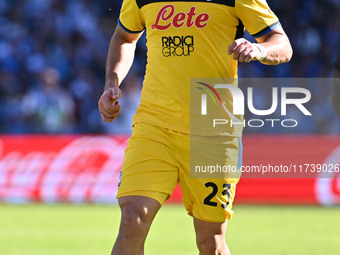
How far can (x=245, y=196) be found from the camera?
44.2 feet

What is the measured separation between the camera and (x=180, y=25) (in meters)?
5.26

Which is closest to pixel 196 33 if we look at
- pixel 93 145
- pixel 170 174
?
pixel 170 174

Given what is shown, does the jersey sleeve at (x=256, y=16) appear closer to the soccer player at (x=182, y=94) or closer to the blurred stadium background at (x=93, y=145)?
the soccer player at (x=182, y=94)

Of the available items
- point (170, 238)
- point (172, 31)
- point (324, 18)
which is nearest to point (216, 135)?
point (172, 31)

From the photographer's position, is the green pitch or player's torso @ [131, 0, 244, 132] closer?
player's torso @ [131, 0, 244, 132]

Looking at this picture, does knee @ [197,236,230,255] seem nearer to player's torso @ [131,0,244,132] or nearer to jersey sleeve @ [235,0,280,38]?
player's torso @ [131,0,244,132]

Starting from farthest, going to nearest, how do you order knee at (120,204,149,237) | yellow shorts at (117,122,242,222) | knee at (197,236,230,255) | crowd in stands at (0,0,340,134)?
crowd in stands at (0,0,340,134), knee at (197,236,230,255), yellow shorts at (117,122,242,222), knee at (120,204,149,237)

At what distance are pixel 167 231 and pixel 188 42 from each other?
5483 millimetres

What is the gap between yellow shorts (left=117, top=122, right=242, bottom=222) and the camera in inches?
200

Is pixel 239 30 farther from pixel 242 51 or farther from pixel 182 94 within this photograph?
pixel 242 51

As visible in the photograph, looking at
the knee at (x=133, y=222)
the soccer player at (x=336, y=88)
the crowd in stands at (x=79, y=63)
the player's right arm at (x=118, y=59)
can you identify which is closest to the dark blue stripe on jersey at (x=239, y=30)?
the soccer player at (x=336, y=88)

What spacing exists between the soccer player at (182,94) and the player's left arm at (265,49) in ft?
0.03

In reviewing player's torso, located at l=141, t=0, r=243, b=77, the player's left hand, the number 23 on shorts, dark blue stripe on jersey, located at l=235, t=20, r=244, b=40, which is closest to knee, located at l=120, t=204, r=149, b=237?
the number 23 on shorts

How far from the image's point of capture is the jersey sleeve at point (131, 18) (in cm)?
558
